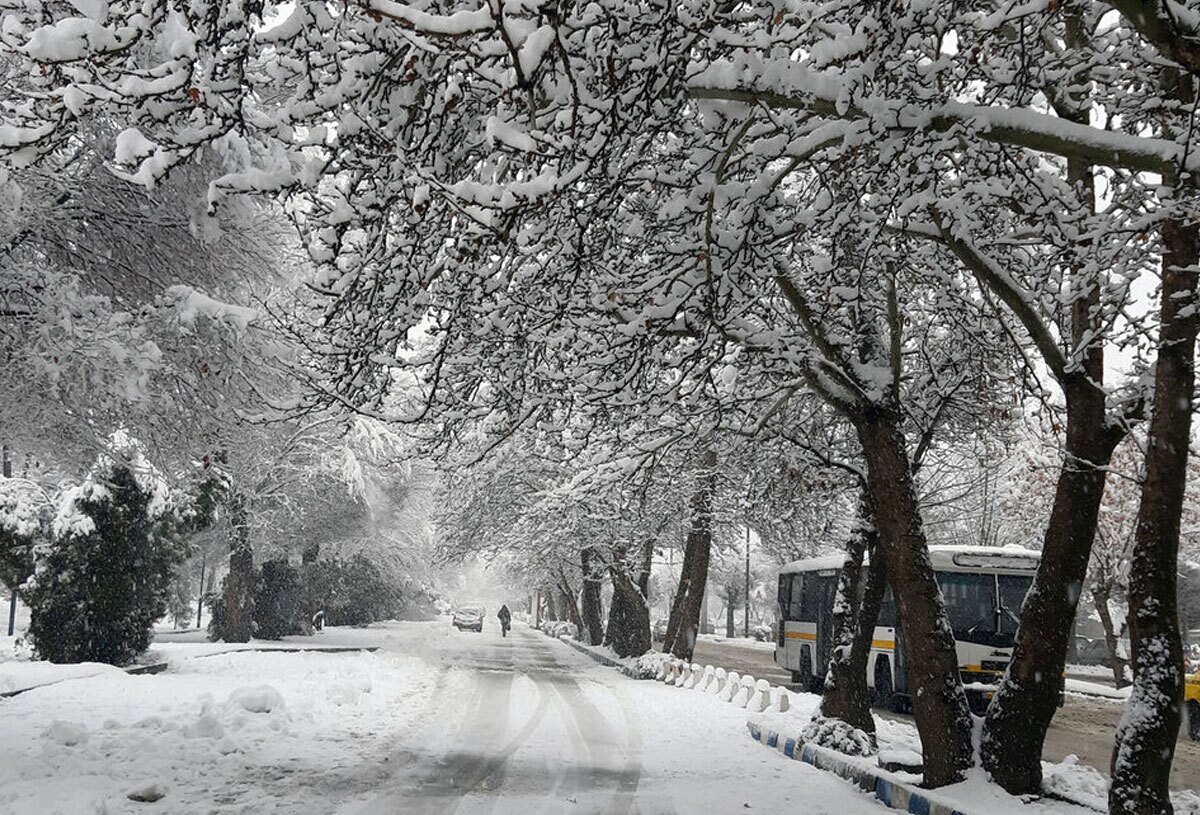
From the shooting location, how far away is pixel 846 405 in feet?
32.6

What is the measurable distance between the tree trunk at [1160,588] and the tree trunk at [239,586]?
95.0 feet

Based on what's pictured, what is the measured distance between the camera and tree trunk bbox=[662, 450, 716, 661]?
72.8 feet

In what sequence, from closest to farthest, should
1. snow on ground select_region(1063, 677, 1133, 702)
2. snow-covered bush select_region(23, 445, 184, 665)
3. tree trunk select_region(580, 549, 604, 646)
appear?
1. snow-covered bush select_region(23, 445, 184, 665)
2. snow on ground select_region(1063, 677, 1133, 702)
3. tree trunk select_region(580, 549, 604, 646)

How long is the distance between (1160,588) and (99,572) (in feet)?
62.8

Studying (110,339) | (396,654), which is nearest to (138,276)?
(110,339)

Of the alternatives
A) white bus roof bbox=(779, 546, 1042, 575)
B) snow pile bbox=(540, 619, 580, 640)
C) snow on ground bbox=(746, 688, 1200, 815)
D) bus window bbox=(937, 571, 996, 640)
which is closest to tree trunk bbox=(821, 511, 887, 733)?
snow on ground bbox=(746, 688, 1200, 815)

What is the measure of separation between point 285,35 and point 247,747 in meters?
8.66

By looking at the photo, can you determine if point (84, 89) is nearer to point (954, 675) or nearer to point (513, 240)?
point (513, 240)

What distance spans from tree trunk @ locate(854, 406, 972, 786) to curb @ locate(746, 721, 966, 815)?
0.32m

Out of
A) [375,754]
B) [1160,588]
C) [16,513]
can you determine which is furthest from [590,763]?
[16,513]

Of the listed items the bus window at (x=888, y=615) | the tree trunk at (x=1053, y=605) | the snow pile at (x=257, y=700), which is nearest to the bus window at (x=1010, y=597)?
the bus window at (x=888, y=615)

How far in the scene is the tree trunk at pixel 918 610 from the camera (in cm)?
888

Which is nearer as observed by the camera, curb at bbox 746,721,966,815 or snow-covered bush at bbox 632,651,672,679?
curb at bbox 746,721,966,815

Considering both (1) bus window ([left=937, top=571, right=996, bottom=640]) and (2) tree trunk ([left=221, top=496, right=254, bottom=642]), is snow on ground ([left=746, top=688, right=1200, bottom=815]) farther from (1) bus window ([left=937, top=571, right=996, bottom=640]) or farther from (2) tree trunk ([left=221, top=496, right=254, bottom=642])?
(2) tree trunk ([left=221, top=496, right=254, bottom=642])
